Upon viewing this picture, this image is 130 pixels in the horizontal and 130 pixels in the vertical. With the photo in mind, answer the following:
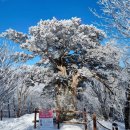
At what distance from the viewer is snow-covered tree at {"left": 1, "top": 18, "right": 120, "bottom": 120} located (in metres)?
25.2

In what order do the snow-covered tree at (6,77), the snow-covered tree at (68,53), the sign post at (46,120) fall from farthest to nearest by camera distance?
the snow-covered tree at (68,53) → the sign post at (46,120) → the snow-covered tree at (6,77)

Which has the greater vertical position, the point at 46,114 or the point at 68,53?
the point at 68,53

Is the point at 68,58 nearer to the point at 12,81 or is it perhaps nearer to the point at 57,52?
the point at 57,52

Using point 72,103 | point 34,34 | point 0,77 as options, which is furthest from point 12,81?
point 34,34

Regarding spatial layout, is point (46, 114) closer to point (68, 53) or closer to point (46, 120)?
point (46, 120)

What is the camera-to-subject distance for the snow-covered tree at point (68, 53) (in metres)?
25.2

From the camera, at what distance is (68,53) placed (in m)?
26.9

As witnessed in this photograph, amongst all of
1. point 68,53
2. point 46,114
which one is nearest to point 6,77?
point 46,114

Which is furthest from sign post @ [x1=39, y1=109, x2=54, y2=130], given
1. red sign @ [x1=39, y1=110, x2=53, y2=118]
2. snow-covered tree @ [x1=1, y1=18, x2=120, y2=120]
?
snow-covered tree @ [x1=1, y1=18, x2=120, y2=120]

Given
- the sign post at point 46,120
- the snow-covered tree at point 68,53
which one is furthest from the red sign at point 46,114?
the snow-covered tree at point 68,53

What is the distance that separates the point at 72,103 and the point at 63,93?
1.35m

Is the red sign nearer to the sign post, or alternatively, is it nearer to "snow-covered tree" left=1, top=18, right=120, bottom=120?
the sign post

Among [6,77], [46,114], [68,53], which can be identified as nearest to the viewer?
[6,77]

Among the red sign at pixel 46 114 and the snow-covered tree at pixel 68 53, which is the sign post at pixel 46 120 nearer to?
the red sign at pixel 46 114
